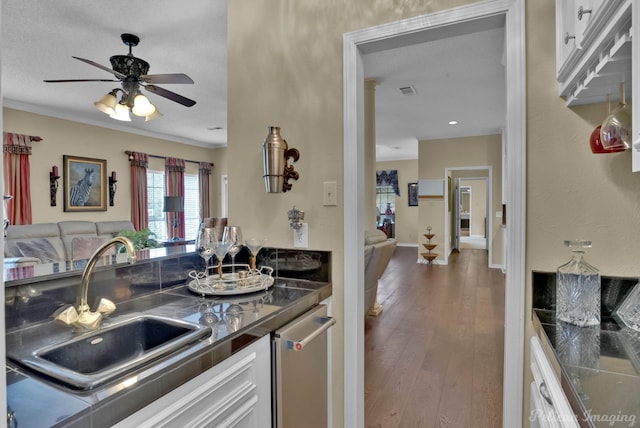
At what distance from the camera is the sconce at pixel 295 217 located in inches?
69.1

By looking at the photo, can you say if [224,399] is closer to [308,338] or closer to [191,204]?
[308,338]

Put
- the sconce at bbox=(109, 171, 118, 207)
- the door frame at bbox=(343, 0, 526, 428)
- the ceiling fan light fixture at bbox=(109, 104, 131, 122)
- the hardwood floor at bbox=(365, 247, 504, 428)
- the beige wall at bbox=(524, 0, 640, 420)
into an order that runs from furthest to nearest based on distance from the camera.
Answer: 1. the sconce at bbox=(109, 171, 118, 207)
2. the ceiling fan light fixture at bbox=(109, 104, 131, 122)
3. the hardwood floor at bbox=(365, 247, 504, 428)
4. the door frame at bbox=(343, 0, 526, 428)
5. the beige wall at bbox=(524, 0, 640, 420)

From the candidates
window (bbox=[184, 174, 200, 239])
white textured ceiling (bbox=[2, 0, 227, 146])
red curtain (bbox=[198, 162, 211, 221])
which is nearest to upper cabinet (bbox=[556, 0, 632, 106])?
white textured ceiling (bbox=[2, 0, 227, 146])

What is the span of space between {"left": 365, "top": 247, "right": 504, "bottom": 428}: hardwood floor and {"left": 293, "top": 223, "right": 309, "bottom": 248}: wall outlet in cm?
113

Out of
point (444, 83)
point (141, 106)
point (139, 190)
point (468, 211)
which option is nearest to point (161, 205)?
point (139, 190)

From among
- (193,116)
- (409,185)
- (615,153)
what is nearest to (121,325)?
→ (615,153)

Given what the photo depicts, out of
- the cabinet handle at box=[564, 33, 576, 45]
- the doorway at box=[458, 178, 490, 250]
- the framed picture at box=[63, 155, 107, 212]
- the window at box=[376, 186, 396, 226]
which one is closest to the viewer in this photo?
the cabinet handle at box=[564, 33, 576, 45]

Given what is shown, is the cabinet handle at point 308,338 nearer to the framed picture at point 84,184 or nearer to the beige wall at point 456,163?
the framed picture at point 84,184

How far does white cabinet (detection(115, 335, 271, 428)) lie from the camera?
2.85 feet

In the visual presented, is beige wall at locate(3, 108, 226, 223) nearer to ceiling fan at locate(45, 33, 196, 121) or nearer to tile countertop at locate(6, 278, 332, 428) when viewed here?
ceiling fan at locate(45, 33, 196, 121)

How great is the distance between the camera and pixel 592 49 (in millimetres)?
971

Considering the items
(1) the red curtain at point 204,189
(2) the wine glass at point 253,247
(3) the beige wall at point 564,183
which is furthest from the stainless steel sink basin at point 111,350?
(1) the red curtain at point 204,189

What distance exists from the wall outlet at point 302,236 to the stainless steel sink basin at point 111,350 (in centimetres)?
73

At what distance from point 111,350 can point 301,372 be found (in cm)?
68
